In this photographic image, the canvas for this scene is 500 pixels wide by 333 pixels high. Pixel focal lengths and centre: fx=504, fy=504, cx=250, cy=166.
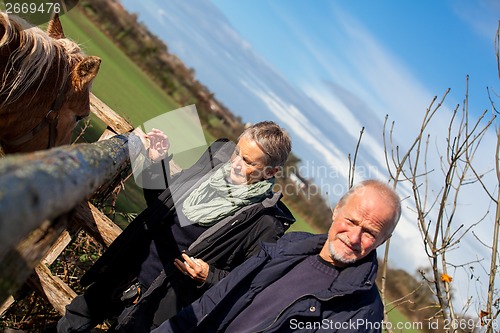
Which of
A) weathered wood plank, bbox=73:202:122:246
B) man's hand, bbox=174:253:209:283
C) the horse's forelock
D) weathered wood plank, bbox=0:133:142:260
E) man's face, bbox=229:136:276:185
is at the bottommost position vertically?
weathered wood plank, bbox=73:202:122:246

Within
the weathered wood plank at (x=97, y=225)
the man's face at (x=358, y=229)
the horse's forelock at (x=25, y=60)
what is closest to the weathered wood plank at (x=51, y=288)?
the weathered wood plank at (x=97, y=225)

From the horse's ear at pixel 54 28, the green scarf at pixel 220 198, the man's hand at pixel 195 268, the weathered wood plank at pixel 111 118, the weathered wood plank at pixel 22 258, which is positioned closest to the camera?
the weathered wood plank at pixel 22 258

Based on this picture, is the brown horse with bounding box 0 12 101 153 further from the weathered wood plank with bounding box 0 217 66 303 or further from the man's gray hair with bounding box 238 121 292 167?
the weathered wood plank with bounding box 0 217 66 303

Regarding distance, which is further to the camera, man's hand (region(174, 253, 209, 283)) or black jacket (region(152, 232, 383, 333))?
man's hand (region(174, 253, 209, 283))

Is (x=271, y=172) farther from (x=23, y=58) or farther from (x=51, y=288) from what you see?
(x=51, y=288)

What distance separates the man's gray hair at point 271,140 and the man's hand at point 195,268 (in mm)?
607

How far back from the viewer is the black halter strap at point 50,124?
2.45m

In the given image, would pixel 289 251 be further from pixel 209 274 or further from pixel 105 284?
→ pixel 105 284

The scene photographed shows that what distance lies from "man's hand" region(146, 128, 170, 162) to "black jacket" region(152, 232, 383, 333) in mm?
906

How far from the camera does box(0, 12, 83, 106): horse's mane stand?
2123 mm

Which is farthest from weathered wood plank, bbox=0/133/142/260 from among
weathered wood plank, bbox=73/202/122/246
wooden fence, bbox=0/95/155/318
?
weathered wood plank, bbox=73/202/122/246

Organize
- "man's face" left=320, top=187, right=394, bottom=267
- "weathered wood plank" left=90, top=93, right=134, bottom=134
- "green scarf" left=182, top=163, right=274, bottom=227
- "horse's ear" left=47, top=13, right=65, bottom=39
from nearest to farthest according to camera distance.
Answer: "man's face" left=320, top=187, right=394, bottom=267 → "green scarf" left=182, top=163, right=274, bottom=227 → "horse's ear" left=47, top=13, right=65, bottom=39 → "weathered wood plank" left=90, top=93, right=134, bottom=134

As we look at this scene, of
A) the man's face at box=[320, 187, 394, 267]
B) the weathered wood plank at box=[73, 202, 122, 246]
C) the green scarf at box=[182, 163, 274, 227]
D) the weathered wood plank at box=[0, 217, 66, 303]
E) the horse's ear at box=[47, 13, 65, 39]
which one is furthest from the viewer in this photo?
the weathered wood plank at box=[73, 202, 122, 246]

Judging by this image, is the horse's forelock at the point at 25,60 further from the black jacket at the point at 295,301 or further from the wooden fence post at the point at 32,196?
the wooden fence post at the point at 32,196
